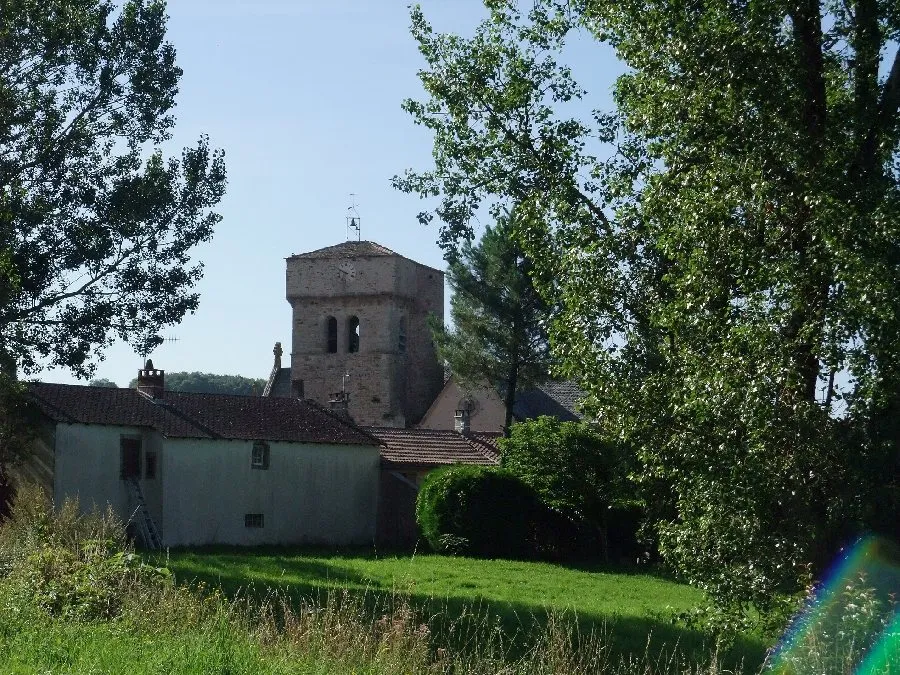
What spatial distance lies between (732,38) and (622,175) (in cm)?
377

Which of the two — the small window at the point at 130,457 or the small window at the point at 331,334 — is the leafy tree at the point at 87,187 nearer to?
the small window at the point at 130,457

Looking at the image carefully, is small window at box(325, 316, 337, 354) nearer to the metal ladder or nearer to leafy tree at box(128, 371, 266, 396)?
the metal ladder

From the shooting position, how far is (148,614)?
11.0 m

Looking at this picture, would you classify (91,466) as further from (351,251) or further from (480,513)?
(351,251)

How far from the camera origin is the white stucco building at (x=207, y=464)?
1310 inches

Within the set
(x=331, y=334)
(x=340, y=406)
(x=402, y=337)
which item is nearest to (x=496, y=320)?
(x=340, y=406)

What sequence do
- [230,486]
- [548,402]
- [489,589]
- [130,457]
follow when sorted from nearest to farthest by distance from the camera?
1. [489,589]
2. [130,457]
3. [230,486]
4. [548,402]

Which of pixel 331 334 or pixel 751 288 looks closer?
pixel 751 288

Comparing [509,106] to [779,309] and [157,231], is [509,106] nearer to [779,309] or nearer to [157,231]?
[779,309]

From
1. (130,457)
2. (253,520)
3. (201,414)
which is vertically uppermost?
(201,414)

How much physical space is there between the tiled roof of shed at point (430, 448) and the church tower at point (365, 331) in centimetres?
1534

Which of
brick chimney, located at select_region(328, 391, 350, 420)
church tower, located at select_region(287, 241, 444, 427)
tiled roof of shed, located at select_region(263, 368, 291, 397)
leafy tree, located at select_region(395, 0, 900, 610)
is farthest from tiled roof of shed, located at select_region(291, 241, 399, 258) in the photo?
leafy tree, located at select_region(395, 0, 900, 610)

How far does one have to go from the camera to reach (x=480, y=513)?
3197cm

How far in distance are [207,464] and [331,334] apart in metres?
25.9
